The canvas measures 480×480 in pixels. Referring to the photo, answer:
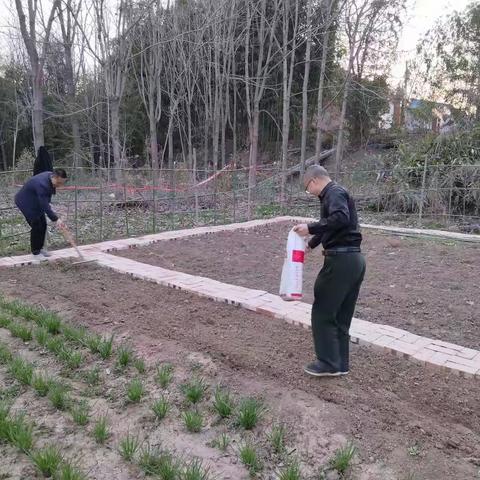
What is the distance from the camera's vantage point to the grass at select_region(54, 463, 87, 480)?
199cm

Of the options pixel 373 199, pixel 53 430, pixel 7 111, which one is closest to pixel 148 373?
pixel 53 430

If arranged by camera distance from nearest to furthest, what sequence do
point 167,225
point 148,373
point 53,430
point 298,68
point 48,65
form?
point 53,430 < point 148,373 < point 167,225 < point 48,65 < point 298,68

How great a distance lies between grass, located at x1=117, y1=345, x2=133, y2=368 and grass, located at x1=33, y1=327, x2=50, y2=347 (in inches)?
25.7

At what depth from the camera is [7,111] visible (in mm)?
27172

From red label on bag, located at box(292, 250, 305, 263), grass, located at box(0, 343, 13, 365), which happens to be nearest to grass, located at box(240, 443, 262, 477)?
red label on bag, located at box(292, 250, 305, 263)

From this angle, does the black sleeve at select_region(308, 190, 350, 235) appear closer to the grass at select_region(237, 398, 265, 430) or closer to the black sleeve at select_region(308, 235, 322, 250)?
the black sleeve at select_region(308, 235, 322, 250)

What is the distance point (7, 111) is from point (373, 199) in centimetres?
2388

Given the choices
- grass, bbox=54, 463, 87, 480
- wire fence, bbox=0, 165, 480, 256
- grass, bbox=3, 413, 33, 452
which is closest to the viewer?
grass, bbox=54, 463, 87, 480

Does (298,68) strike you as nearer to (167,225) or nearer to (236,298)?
(167,225)

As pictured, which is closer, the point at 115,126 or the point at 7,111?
the point at 115,126

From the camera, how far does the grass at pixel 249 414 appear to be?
8.04ft

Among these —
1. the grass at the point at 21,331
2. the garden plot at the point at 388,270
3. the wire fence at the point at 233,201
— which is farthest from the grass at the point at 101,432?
the wire fence at the point at 233,201

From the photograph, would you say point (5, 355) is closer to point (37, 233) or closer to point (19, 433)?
point (19, 433)

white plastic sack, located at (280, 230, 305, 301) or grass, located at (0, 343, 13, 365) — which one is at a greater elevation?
white plastic sack, located at (280, 230, 305, 301)
